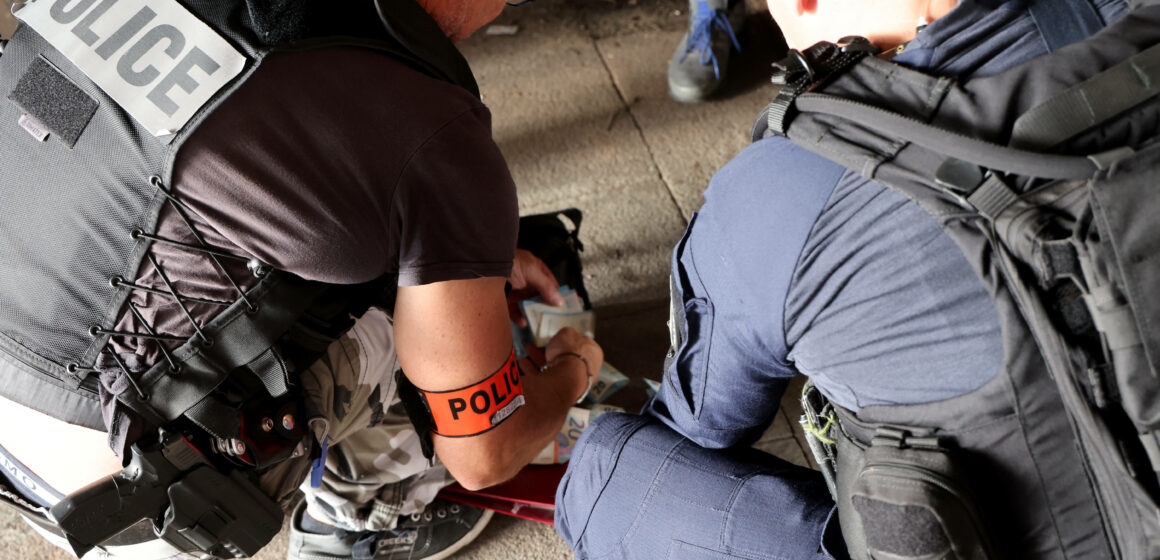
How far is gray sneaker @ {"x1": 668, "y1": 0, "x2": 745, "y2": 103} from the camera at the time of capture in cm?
273

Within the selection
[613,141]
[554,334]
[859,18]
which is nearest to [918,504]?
[859,18]

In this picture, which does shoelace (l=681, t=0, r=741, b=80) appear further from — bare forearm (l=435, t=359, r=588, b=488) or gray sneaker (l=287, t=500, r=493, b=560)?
gray sneaker (l=287, t=500, r=493, b=560)

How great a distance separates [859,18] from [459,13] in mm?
650

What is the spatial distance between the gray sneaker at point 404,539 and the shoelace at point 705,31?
1.66 metres

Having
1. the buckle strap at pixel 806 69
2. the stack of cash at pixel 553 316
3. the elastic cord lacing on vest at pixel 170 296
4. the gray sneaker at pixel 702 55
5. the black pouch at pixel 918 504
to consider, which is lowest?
the stack of cash at pixel 553 316

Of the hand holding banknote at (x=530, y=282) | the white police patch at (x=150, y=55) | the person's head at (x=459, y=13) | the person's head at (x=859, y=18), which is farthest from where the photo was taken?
the hand holding banknote at (x=530, y=282)

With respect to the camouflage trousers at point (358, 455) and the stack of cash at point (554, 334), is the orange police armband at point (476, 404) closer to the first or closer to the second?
the camouflage trousers at point (358, 455)

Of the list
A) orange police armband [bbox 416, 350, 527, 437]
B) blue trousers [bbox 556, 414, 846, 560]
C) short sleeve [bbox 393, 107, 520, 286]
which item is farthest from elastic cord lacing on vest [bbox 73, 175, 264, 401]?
blue trousers [bbox 556, 414, 846, 560]

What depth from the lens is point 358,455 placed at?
5.72 feet

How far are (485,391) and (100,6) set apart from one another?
0.80 m

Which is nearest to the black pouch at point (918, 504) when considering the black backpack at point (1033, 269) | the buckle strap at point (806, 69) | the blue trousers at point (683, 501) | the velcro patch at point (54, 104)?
the black backpack at point (1033, 269)

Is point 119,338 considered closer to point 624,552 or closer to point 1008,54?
point 624,552

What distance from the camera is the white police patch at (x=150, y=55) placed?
105cm

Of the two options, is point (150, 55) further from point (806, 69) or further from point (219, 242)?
point (806, 69)
